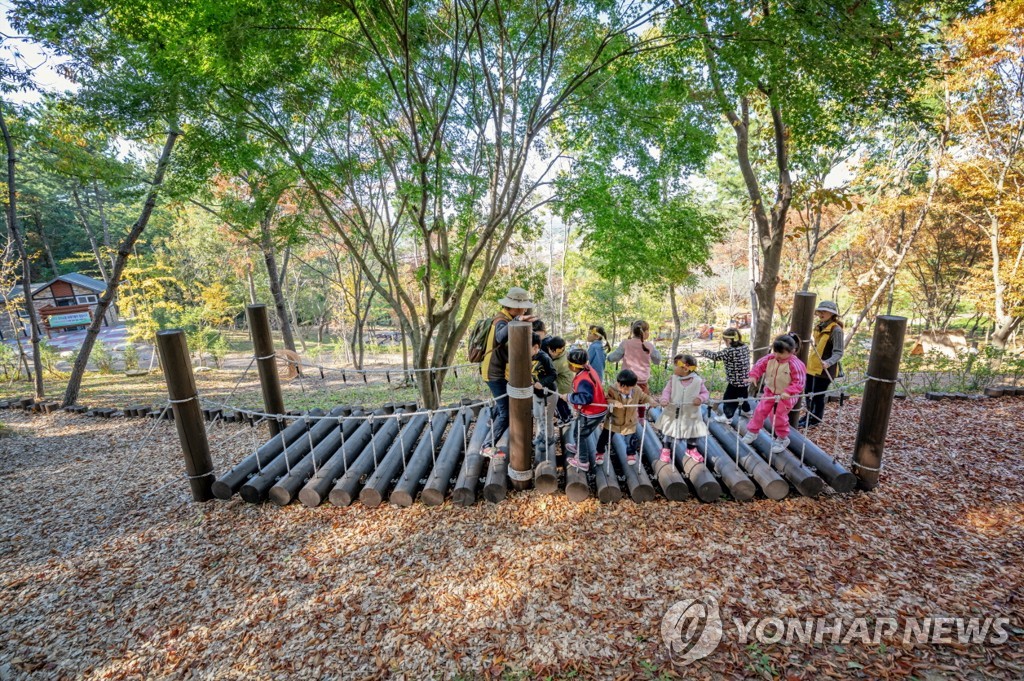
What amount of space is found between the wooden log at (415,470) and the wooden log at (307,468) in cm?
81

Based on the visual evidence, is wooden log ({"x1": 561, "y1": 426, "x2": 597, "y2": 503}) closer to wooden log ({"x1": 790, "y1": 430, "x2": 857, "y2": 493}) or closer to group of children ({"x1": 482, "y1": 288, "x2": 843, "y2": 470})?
group of children ({"x1": 482, "y1": 288, "x2": 843, "y2": 470})

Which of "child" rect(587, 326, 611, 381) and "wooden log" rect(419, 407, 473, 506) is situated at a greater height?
"child" rect(587, 326, 611, 381)

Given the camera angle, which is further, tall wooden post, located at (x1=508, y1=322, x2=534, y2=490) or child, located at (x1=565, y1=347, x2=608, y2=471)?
child, located at (x1=565, y1=347, x2=608, y2=471)

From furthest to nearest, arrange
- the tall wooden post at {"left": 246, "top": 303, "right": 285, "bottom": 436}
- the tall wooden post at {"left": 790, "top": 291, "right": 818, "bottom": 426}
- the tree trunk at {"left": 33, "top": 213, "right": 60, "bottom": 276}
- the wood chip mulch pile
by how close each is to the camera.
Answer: the tree trunk at {"left": 33, "top": 213, "right": 60, "bottom": 276} < the tall wooden post at {"left": 790, "top": 291, "right": 818, "bottom": 426} < the tall wooden post at {"left": 246, "top": 303, "right": 285, "bottom": 436} < the wood chip mulch pile

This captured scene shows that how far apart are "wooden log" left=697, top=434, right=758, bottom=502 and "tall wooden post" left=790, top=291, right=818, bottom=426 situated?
1.83 m

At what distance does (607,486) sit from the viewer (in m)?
4.31

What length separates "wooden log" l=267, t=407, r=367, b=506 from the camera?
470cm

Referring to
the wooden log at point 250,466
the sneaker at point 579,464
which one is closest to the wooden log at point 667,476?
the sneaker at point 579,464

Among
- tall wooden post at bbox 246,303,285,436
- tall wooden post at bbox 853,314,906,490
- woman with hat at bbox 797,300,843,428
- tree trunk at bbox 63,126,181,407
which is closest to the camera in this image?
tall wooden post at bbox 853,314,906,490

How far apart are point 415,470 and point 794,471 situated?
12.9ft

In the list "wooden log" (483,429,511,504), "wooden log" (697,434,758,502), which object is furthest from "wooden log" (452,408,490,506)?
"wooden log" (697,434,758,502)

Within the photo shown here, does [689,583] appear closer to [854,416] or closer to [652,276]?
[854,416]

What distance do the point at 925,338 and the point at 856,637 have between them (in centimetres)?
2460

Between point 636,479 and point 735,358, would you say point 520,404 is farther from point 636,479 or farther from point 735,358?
point 735,358
